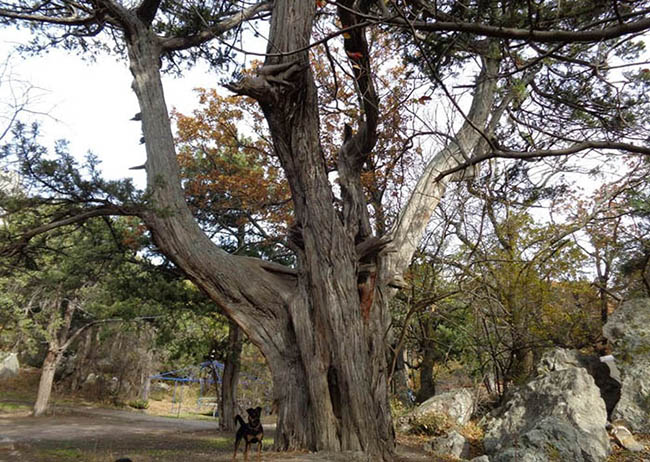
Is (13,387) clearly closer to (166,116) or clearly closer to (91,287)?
(91,287)

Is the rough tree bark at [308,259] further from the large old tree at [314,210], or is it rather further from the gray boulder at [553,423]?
the gray boulder at [553,423]

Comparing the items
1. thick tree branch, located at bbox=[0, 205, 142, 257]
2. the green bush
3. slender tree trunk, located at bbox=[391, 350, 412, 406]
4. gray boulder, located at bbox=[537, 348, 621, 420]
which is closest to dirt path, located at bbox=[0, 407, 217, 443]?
slender tree trunk, located at bbox=[391, 350, 412, 406]

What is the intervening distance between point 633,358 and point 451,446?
3.27m

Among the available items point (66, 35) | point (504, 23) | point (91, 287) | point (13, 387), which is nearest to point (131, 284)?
point (66, 35)

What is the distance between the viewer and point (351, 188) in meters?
6.39

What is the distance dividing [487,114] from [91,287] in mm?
15539

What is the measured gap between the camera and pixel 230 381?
43.0 feet

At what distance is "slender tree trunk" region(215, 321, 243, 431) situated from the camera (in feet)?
42.0

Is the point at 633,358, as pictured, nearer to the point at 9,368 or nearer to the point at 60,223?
the point at 60,223

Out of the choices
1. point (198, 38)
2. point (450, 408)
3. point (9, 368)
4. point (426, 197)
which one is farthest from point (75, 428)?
point (9, 368)

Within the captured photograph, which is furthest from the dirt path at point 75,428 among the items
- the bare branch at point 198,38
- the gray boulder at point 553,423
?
the gray boulder at point 553,423

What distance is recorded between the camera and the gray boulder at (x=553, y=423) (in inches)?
194

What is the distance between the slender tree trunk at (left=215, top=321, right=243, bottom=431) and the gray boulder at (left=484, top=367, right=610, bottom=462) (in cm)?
743

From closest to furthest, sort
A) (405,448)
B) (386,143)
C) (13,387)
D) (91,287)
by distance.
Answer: (405,448) → (386,143) → (91,287) → (13,387)
